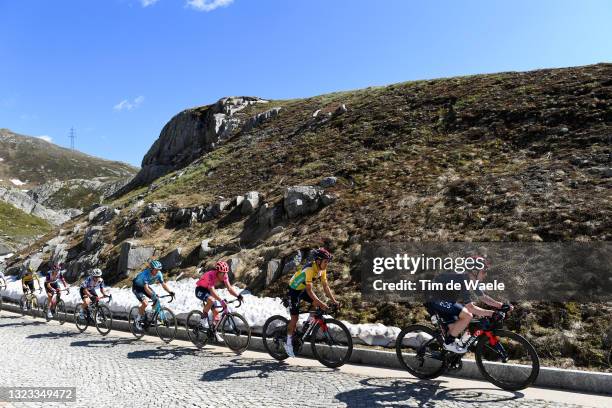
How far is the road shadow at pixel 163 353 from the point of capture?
10953 millimetres

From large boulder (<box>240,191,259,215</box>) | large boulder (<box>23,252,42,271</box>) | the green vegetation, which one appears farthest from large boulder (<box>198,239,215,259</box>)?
the green vegetation

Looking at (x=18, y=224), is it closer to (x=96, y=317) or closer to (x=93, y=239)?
(x=93, y=239)

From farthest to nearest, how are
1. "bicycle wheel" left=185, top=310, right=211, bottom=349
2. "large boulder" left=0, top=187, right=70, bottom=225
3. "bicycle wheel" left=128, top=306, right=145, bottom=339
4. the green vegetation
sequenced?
"large boulder" left=0, top=187, right=70, bottom=225 → the green vegetation → "bicycle wheel" left=128, top=306, right=145, bottom=339 → "bicycle wheel" left=185, top=310, right=211, bottom=349

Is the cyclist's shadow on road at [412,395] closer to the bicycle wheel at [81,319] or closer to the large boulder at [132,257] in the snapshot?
the bicycle wheel at [81,319]

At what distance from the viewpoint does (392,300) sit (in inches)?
488

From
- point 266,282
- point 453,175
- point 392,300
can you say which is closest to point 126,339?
point 266,282

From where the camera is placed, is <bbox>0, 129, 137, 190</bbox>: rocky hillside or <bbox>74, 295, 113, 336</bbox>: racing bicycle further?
<bbox>0, 129, 137, 190</bbox>: rocky hillside

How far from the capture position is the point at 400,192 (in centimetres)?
1955

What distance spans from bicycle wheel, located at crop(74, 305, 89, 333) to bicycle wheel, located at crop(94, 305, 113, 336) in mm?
696

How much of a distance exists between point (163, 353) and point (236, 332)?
224cm

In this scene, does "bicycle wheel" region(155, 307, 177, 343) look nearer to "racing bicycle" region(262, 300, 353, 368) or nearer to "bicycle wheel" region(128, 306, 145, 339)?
"bicycle wheel" region(128, 306, 145, 339)

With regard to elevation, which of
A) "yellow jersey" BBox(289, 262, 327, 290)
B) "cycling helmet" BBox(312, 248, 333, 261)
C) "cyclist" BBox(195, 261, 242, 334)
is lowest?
"cyclist" BBox(195, 261, 242, 334)

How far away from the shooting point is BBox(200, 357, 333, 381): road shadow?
8773 millimetres

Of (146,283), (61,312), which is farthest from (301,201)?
(61,312)
